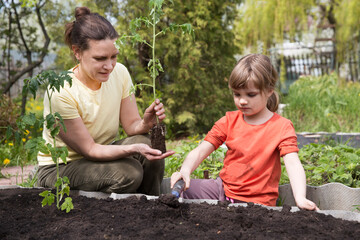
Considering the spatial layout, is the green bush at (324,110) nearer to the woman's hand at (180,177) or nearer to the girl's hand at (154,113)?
the girl's hand at (154,113)

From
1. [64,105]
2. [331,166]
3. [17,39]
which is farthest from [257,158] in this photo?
[17,39]

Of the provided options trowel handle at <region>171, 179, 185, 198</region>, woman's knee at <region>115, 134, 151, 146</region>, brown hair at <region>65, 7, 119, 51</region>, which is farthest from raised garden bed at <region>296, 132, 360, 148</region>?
brown hair at <region>65, 7, 119, 51</region>

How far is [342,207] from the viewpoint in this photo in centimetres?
225

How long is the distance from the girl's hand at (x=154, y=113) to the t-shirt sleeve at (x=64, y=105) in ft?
1.40

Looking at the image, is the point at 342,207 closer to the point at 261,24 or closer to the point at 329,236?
the point at 329,236

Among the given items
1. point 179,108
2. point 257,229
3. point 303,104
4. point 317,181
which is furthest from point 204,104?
point 257,229

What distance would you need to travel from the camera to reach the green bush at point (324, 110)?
5441 mm

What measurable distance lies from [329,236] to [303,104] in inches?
188

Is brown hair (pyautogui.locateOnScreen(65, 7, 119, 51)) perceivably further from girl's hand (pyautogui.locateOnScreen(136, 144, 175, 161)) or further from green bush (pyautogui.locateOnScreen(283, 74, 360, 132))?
green bush (pyautogui.locateOnScreen(283, 74, 360, 132))

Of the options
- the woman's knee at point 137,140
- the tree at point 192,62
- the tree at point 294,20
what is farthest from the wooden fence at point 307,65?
the woman's knee at point 137,140

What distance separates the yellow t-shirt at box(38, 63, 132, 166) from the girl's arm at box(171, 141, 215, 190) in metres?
0.70

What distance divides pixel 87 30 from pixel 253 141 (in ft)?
3.88

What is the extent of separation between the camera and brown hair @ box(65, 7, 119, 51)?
7.73ft

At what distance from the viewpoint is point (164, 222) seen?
1798 mm
